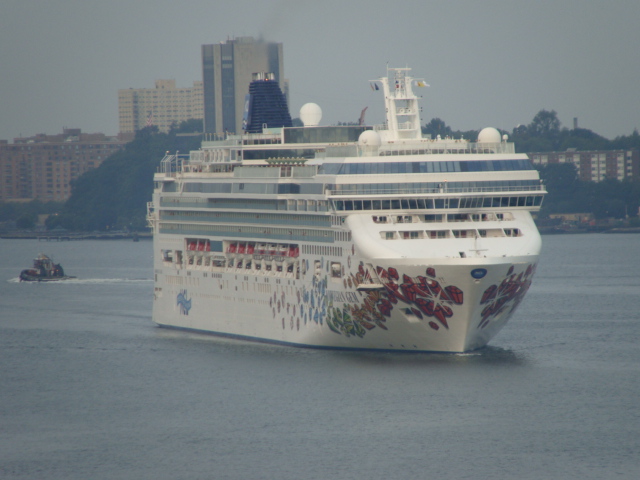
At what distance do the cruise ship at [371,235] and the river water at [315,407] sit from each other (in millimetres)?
1357

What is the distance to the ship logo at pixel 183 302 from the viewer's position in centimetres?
6594

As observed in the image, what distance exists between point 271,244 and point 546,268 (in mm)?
56002

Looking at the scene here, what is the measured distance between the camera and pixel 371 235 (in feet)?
171

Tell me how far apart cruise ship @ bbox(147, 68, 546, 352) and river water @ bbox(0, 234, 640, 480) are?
4.45 ft

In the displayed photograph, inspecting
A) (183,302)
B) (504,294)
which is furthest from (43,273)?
(504,294)

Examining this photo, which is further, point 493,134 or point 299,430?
point 493,134

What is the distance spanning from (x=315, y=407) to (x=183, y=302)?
2064 cm

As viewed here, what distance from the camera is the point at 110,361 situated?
191 ft

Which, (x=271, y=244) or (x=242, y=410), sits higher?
(x=271, y=244)

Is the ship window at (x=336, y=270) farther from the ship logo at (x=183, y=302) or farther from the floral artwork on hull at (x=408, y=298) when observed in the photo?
the ship logo at (x=183, y=302)

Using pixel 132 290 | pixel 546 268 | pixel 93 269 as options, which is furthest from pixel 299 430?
pixel 93 269

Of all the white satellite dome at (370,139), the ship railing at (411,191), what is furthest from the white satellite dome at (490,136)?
the white satellite dome at (370,139)

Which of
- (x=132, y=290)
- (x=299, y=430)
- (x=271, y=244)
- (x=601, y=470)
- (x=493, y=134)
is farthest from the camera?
(x=132, y=290)

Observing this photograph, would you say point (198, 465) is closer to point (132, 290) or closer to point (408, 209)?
point (408, 209)
